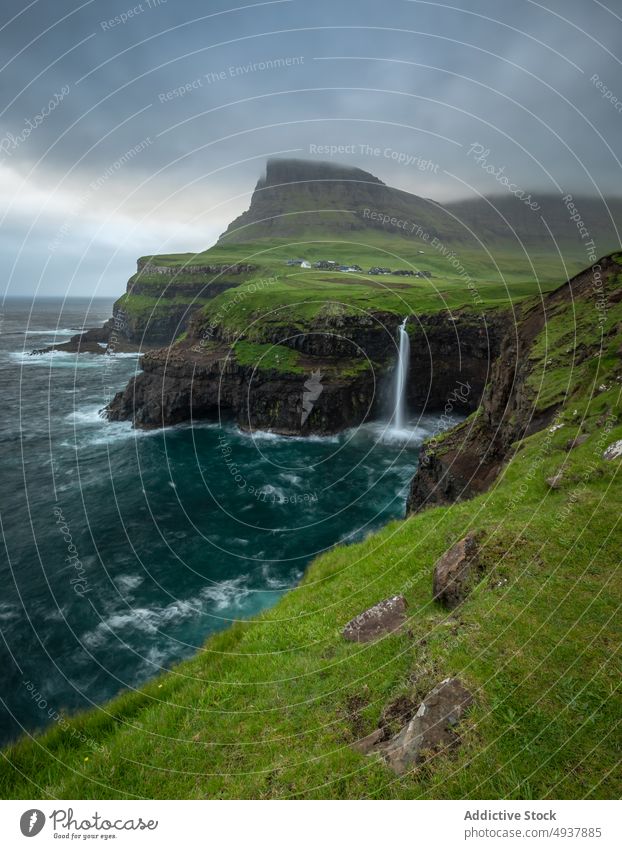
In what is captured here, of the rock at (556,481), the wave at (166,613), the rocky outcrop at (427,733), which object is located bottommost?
the wave at (166,613)

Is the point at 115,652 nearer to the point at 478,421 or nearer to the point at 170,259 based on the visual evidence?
Answer: the point at 478,421

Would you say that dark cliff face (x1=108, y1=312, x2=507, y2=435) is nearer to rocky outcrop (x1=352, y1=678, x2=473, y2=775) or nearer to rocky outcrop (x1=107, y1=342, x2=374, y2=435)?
rocky outcrop (x1=107, y1=342, x2=374, y2=435)

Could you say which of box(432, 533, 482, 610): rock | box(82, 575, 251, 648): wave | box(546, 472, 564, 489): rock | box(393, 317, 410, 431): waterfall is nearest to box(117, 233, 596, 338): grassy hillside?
box(393, 317, 410, 431): waterfall

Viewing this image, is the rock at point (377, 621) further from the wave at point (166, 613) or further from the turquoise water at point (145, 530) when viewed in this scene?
the wave at point (166, 613)

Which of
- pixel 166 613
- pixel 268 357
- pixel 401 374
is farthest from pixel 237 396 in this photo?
pixel 166 613

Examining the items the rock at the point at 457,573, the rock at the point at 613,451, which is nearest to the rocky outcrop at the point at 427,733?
the rock at the point at 457,573

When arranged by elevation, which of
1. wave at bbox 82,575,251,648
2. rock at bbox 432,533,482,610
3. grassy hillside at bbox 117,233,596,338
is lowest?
wave at bbox 82,575,251,648
